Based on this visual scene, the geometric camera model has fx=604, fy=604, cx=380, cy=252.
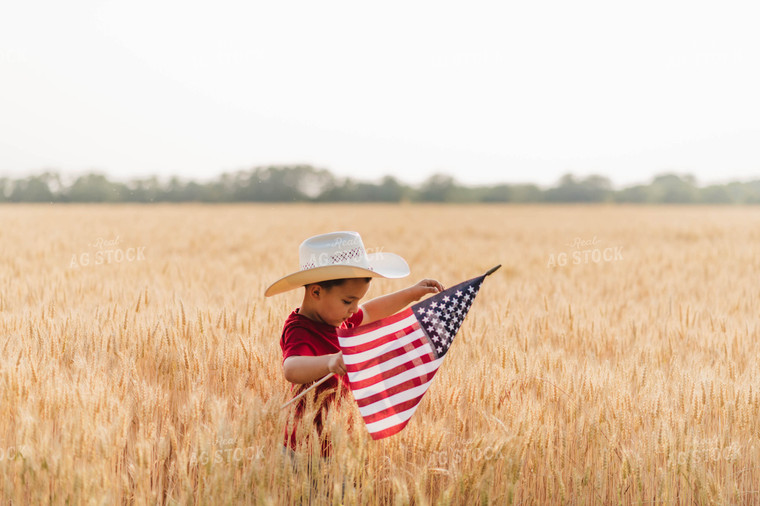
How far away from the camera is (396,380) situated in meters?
1.95

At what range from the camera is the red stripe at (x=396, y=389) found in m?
1.88

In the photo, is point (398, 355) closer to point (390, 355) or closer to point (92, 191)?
point (390, 355)

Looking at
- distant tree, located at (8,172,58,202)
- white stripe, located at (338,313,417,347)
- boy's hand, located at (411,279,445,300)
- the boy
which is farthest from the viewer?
distant tree, located at (8,172,58,202)

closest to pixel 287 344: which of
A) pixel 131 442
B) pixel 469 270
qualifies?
pixel 131 442

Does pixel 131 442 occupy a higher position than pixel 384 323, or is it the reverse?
pixel 384 323

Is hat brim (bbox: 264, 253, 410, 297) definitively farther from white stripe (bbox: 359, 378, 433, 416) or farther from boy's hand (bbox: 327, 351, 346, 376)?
white stripe (bbox: 359, 378, 433, 416)

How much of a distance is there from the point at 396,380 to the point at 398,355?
8 cm

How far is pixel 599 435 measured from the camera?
2051 millimetres

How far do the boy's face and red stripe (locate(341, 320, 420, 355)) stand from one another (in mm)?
178

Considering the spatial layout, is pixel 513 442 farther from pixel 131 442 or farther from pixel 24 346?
pixel 24 346

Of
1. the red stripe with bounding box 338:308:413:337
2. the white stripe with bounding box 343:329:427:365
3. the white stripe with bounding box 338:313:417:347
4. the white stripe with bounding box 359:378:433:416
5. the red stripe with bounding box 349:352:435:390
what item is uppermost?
the red stripe with bounding box 338:308:413:337

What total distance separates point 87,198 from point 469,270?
42065 mm

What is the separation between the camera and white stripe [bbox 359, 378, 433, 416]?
1880 millimetres

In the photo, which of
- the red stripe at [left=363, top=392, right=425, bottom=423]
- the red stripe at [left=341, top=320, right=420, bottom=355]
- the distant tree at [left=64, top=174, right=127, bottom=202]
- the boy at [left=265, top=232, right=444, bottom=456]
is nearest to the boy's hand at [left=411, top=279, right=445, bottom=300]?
the boy at [left=265, top=232, right=444, bottom=456]
